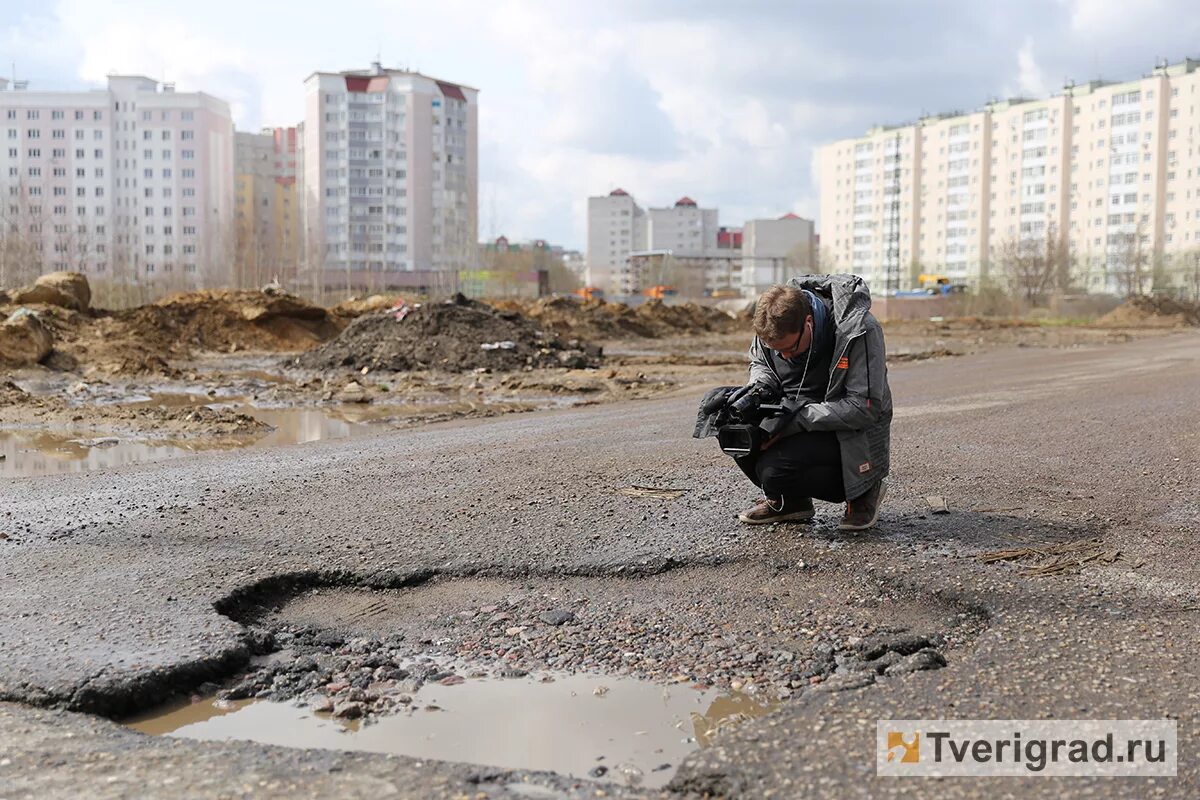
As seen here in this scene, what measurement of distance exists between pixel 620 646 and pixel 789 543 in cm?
145

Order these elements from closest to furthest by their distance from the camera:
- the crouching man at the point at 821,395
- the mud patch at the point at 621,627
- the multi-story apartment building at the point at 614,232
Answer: the mud patch at the point at 621,627 < the crouching man at the point at 821,395 < the multi-story apartment building at the point at 614,232

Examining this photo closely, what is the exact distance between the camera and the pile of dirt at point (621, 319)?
3675 cm

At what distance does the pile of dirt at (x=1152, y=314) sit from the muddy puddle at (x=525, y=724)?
46620 mm

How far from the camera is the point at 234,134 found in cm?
11275

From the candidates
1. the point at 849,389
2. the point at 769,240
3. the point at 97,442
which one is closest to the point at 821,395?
the point at 849,389

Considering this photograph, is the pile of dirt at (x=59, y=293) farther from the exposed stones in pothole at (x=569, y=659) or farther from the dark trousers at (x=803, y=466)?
the dark trousers at (x=803, y=466)

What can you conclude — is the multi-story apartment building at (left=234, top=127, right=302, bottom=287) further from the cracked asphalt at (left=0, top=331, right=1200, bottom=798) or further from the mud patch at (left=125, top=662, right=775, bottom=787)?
the mud patch at (left=125, top=662, right=775, bottom=787)

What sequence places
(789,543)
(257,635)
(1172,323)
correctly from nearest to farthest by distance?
(257,635), (789,543), (1172,323)

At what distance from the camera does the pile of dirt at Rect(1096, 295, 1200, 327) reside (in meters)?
45.6

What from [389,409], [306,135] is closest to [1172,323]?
[389,409]

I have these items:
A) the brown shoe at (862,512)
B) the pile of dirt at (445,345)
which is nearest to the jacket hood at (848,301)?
the brown shoe at (862,512)

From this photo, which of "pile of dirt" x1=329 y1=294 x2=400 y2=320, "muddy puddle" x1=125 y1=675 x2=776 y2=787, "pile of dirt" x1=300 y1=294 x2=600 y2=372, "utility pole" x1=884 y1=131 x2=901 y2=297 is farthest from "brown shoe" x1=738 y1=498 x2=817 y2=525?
"utility pole" x1=884 y1=131 x2=901 y2=297

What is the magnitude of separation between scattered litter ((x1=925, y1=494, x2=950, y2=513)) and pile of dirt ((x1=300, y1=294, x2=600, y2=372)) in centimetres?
1550

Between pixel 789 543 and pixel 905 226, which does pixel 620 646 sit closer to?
pixel 789 543
